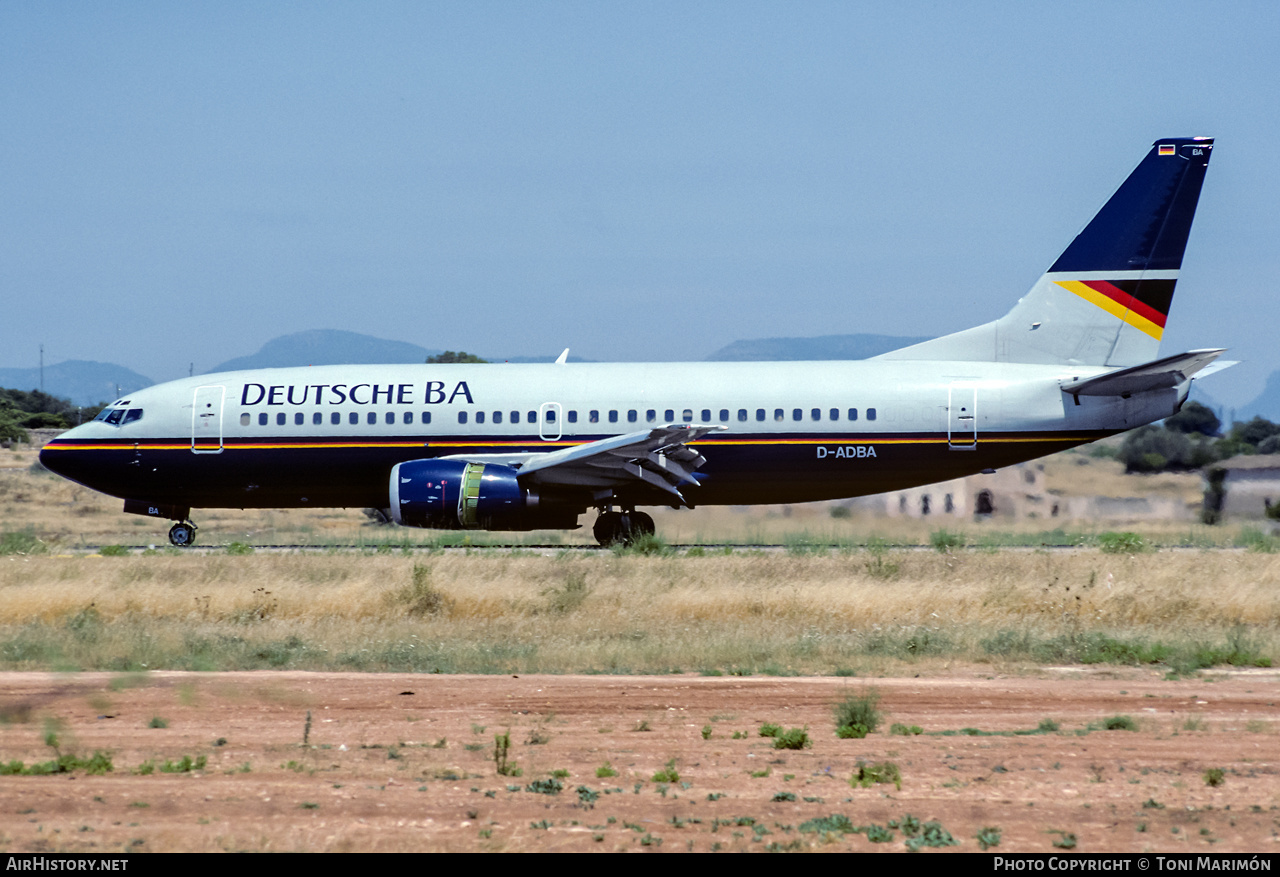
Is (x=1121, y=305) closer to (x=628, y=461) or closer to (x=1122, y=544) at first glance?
(x=1122, y=544)

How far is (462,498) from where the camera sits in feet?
76.7

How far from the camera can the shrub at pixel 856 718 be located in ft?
34.4

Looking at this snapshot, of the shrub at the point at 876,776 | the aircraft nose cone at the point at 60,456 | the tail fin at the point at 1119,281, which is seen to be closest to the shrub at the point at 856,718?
the shrub at the point at 876,776

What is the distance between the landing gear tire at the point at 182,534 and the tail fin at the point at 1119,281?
16116 mm

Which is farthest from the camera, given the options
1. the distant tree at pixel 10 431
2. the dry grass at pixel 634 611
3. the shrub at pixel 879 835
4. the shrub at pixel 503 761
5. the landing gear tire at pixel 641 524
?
the distant tree at pixel 10 431

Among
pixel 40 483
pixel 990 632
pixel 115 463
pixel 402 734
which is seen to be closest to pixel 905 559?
pixel 990 632

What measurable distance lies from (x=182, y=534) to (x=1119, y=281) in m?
19.3

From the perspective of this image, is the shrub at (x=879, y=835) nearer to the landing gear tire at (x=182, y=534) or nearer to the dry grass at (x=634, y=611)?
the dry grass at (x=634, y=611)

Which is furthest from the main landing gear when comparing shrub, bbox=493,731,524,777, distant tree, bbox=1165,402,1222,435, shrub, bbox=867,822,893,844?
distant tree, bbox=1165,402,1222,435

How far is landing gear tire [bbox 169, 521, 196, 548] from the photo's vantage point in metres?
27.3

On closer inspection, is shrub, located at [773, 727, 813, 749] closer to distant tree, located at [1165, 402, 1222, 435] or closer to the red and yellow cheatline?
the red and yellow cheatline

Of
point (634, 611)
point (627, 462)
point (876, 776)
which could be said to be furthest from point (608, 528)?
point (876, 776)

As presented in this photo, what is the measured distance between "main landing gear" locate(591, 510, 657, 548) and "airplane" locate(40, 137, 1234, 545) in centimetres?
4

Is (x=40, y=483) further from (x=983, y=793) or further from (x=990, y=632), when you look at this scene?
(x=983, y=793)
